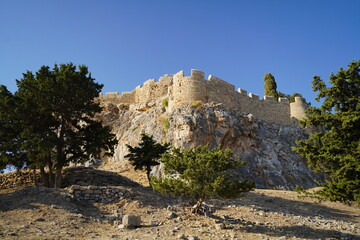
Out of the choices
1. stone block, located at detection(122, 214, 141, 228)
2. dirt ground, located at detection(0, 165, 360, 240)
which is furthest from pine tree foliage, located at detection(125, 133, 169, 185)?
stone block, located at detection(122, 214, 141, 228)

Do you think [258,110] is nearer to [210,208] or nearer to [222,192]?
[210,208]

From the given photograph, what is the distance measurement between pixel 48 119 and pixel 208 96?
1698 cm

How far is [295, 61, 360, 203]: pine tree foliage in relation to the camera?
970 centimetres

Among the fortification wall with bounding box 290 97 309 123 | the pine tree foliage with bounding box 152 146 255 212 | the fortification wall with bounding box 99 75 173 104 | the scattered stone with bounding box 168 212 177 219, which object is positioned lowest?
the scattered stone with bounding box 168 212 177 219

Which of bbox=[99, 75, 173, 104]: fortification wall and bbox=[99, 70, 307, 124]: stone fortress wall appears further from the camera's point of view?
bbox=[99, 75, 173, 104]: fortification wall

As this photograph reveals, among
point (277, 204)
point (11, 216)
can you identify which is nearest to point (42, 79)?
point (11, 216)

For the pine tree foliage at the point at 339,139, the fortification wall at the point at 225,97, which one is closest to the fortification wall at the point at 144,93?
the fortification wall at the point at 225,97

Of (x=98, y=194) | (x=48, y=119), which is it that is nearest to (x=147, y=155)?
(x=98, y=194)

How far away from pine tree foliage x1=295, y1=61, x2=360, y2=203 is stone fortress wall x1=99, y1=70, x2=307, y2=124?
60.6 feet

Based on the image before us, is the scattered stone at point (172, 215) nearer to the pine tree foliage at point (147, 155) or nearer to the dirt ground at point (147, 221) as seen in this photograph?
the dirt ground at point (147, 221)

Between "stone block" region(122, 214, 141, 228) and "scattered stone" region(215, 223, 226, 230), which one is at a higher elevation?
"stone block" region(122, 214, 141, 228)

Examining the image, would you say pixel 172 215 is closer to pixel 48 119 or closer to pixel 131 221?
pixel 131 221

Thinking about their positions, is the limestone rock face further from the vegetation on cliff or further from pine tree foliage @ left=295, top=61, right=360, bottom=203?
pine tree foliage @ left=295, top=61, right=360, bottom=203

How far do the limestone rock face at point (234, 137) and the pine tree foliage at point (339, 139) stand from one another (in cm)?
Result: 1522
